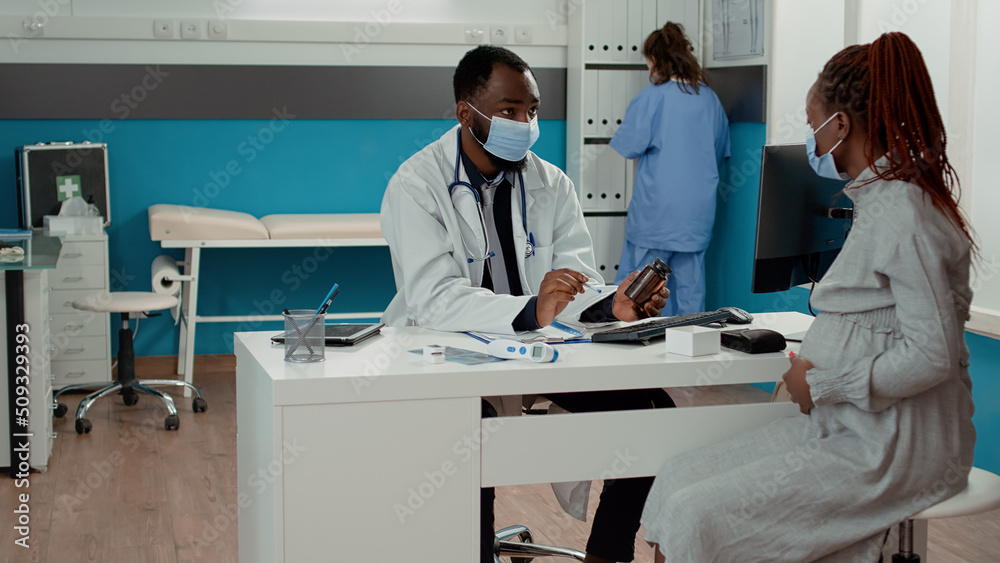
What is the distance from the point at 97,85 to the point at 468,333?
3.19 m

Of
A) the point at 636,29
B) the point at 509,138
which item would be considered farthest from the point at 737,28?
the point at 509,138

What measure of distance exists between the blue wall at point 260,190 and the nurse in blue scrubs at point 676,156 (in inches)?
9.0

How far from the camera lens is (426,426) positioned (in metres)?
1.45

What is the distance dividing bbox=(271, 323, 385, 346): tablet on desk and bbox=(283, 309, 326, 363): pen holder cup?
0.32 feet

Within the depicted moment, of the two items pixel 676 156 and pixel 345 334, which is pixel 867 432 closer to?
pixel 345 334

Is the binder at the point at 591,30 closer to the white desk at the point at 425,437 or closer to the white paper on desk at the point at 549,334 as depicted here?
the white paper on desk at the point at 549,334

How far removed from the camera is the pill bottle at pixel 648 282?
1.77m

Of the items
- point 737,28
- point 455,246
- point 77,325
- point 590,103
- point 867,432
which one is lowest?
point 77,325

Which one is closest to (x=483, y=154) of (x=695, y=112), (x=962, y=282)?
(x=962, y=282)

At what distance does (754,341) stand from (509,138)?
0.75 meters

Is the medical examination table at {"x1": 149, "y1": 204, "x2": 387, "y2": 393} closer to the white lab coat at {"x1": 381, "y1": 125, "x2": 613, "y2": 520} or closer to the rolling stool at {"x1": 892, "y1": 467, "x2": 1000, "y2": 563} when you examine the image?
the white lab coat at {"x1": 381, "y1": 125, "x2": 613, "y2": 520}

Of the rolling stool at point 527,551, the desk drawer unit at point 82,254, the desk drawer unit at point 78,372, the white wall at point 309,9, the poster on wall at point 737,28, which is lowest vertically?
the rolling stool at point 527,551

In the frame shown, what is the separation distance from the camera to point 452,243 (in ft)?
6.59

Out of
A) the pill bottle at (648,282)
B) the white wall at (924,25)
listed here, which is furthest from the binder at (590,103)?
the pill bottle at (648,282)
